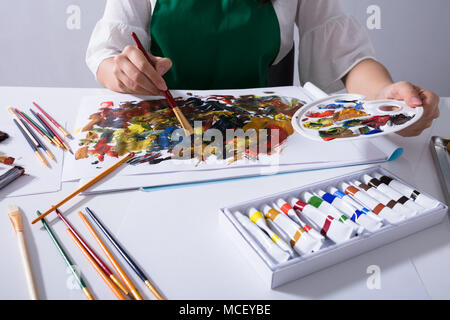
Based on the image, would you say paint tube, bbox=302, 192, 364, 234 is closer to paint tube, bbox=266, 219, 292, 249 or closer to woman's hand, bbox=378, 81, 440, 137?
paint tube, bbox=266, 219, 292, 249

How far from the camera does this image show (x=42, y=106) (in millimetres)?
708

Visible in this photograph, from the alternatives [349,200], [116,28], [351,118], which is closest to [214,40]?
[116,28]

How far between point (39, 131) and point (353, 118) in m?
0.50

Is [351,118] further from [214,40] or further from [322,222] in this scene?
[214,40]

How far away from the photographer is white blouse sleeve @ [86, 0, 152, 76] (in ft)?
2.60

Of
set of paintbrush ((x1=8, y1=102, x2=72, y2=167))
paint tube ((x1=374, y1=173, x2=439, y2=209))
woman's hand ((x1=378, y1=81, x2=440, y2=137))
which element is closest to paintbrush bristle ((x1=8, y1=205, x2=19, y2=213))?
set of paintbrush ((x1=8, y1=102, x2=72, y2=167))

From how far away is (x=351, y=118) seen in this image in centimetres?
54

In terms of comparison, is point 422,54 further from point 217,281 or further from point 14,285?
point 14,285

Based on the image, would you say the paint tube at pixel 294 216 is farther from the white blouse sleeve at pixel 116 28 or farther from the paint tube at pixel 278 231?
the white blouse sleeve at pixel 116 28

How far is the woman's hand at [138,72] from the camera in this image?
64 cm

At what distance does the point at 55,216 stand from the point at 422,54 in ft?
6.44

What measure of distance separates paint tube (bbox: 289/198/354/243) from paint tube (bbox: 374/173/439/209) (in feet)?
0.38

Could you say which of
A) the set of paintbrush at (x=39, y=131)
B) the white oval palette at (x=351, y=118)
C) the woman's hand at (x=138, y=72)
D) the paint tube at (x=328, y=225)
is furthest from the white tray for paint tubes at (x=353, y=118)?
the set of paintbrush at (x=39, y=131)
